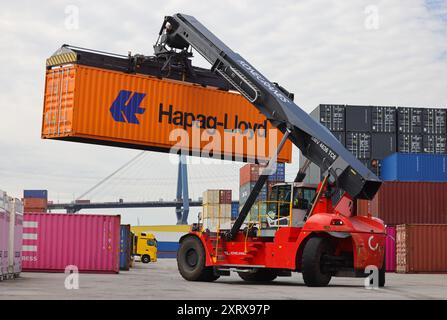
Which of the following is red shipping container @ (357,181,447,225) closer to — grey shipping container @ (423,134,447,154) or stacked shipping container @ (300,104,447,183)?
stacked shipping container @ (300,104,447,183)

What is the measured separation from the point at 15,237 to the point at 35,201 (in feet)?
174

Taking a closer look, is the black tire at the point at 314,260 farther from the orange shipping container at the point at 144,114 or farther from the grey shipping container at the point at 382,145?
the grey shipping container at the point at 382,145

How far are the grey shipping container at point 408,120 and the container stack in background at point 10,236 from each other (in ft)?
89.2

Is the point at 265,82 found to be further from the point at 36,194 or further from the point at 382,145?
the point at 36,194

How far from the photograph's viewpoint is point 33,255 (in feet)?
80.0

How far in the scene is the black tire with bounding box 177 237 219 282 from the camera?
18614 millimetres

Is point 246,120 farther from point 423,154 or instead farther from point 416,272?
point 423,154

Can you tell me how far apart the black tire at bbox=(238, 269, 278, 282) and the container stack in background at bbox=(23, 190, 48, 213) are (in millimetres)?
52405

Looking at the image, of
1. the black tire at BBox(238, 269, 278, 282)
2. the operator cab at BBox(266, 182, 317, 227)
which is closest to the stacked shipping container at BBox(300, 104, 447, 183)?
the black tire at BBox(238, 269, 278, 282)

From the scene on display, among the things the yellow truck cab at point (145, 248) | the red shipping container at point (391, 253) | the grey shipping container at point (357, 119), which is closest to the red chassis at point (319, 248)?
the red shipping container at point (391, 253)

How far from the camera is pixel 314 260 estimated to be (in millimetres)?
16031
